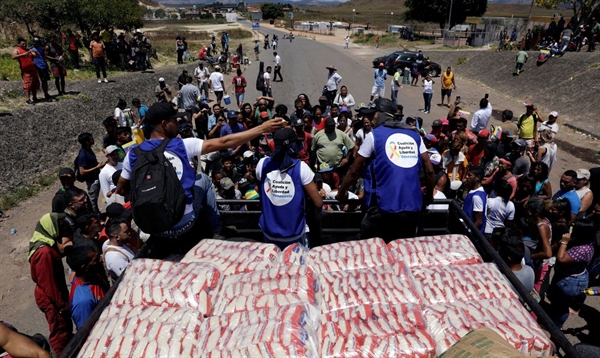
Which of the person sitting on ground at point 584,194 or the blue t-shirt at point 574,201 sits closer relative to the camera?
the blue t-shirt at point 574,201

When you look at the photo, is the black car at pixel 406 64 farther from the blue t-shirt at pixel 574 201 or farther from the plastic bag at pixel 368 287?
the plastic bag at pixel 368 287

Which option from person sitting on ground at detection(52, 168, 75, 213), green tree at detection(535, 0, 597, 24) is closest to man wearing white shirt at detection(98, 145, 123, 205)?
person sitting on ground at detection(52, 168, 75, 213)

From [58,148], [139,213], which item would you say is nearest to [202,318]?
[139,213]

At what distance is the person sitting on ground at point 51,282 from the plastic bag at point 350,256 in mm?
2906

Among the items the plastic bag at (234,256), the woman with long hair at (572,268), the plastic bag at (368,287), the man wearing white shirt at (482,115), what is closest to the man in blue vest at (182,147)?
the plastic bag at (234,256)

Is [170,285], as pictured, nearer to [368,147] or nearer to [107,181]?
[368,147]

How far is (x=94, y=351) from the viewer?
2295mm

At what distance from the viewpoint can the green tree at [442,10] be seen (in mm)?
47412

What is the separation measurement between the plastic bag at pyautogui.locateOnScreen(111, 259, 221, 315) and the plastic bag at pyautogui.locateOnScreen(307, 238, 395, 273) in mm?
820

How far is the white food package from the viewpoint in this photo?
2.31m

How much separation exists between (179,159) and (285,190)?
3.28ft

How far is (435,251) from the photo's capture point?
3.26 m

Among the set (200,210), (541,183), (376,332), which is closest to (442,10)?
(541,183)

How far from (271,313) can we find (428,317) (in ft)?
3.32
